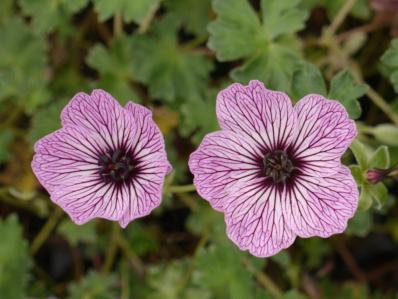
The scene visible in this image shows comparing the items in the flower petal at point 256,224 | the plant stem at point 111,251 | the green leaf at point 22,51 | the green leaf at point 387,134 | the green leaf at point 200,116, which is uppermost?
the flower petal at point 256,224

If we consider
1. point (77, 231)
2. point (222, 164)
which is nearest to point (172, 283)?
point (77, 231)

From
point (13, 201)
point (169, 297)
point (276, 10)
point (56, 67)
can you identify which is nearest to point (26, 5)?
point (56, 67)

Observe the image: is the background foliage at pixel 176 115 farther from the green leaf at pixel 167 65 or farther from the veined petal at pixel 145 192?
the veined petal at pixel 145 192

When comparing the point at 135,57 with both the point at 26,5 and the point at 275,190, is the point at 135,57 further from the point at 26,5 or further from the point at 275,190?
the point at 275,190

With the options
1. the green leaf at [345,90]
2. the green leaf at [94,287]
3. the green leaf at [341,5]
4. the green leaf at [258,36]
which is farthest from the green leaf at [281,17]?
the green leaf at [94,287]

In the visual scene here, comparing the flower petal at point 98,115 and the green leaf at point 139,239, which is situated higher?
the flower petal at point 98,115
